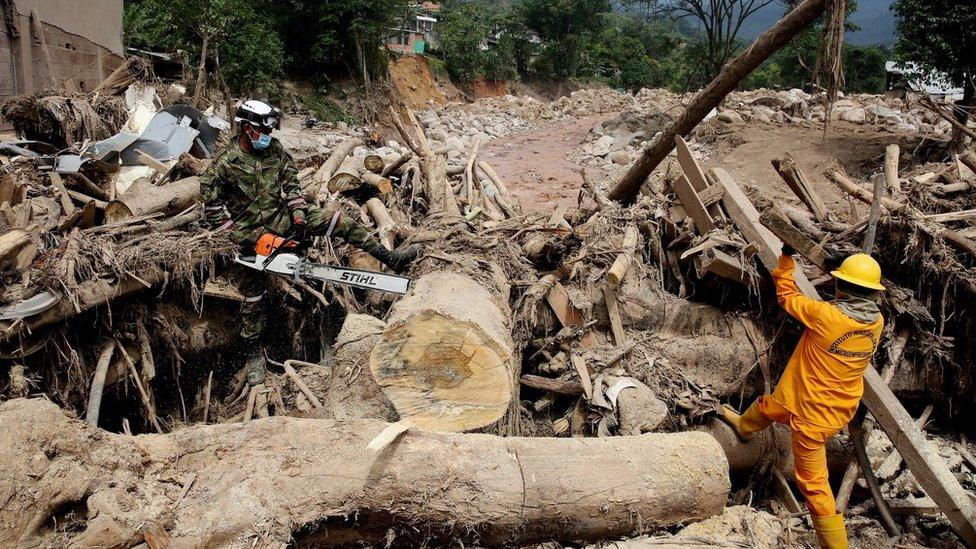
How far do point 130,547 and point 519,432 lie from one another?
97.3 inches

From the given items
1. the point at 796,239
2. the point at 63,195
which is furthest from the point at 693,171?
the point at 63,195

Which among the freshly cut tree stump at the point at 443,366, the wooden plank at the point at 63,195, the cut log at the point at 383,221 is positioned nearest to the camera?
the freshly cut tree stump at the point at 443,366

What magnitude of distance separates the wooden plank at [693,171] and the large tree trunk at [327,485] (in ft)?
7.02

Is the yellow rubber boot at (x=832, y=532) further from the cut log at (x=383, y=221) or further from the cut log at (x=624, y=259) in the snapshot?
the cut log at (x=383, y=221)

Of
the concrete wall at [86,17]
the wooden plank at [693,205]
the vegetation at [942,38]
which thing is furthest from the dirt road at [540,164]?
the concrete wall at [86,17]

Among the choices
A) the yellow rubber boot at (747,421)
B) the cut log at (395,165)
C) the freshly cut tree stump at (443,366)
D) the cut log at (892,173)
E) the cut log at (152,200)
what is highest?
the cut log at (892,173)

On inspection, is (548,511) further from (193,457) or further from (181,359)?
(181,359)

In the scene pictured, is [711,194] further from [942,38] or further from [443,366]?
[942,38]

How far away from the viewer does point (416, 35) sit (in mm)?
36156

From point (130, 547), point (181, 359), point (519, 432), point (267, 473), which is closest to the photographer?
point (130, 547)

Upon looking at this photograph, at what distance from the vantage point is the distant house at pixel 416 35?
32719 millimetres

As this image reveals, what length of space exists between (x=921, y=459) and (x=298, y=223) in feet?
15.8

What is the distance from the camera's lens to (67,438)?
238 cm

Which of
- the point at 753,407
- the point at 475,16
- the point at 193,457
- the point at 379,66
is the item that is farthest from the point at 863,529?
the point at 475,16
